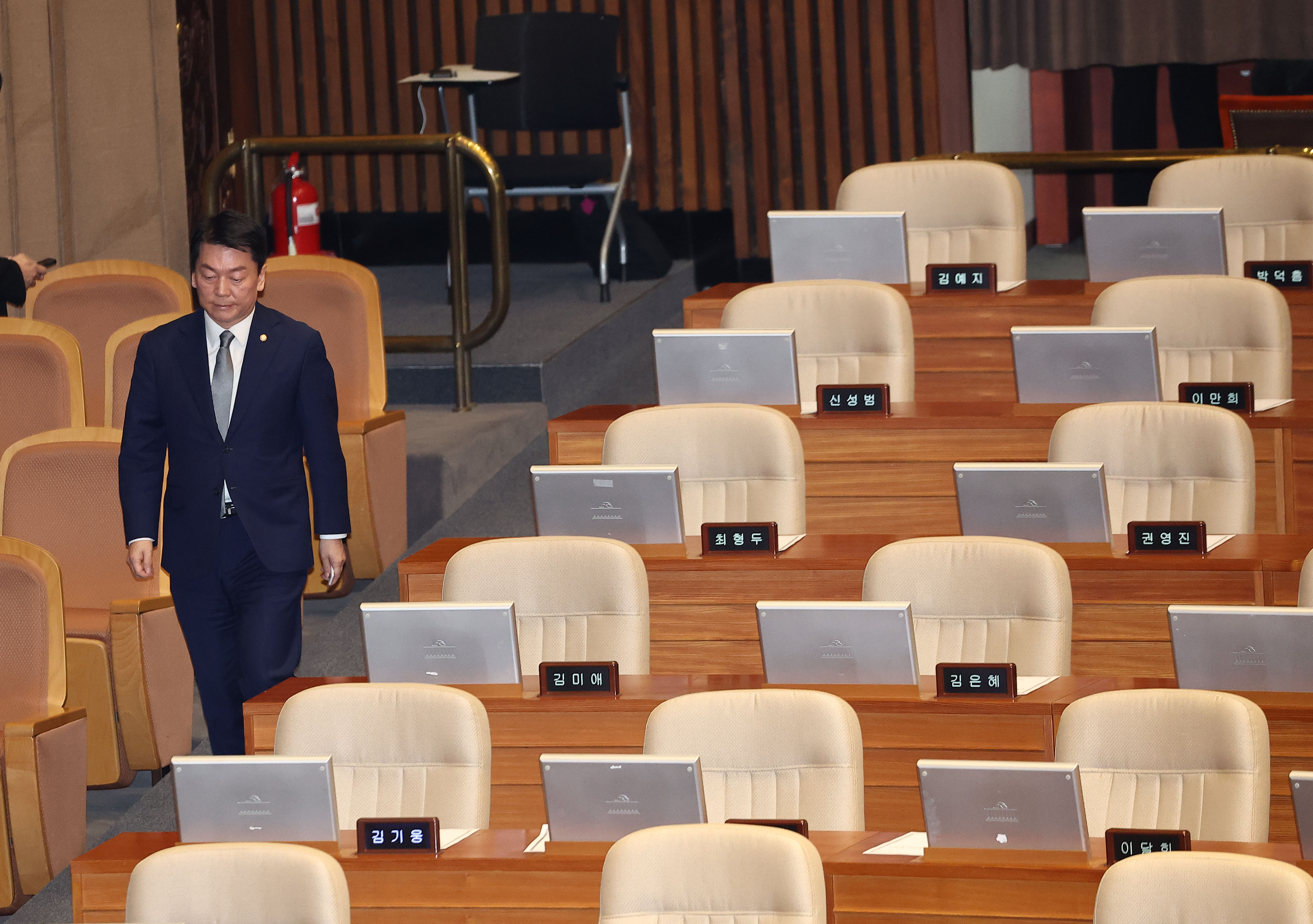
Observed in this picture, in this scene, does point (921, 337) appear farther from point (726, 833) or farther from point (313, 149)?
point (726, 833)

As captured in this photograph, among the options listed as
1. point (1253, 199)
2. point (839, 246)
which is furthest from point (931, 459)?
point (1253, 199)

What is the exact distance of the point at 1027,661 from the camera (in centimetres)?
356

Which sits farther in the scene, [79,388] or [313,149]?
[313,149]

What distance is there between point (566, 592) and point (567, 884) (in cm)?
83

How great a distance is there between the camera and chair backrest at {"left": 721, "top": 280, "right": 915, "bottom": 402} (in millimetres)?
4871

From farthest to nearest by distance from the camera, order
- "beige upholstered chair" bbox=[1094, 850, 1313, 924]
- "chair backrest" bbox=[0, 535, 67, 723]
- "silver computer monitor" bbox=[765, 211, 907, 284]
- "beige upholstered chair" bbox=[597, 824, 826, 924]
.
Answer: "silver computer monitor" bbox=[765, 211, 907, 284] < "chair backrest" bbox=[0, 535, 67, 723] < "beige upholstered chair" bbox=[597, 824, 826, 924] < "beige upholstered chair" bbox=[1094, 850, 1313, 924]

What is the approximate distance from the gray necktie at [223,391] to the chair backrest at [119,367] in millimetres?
1202

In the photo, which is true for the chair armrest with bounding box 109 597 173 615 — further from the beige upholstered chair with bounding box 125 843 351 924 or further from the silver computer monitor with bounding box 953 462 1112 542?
the silver computer monitor with bounding box 953 462 1112 542

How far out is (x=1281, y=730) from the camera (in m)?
3.32

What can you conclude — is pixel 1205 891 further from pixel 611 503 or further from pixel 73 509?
pixel 73 509

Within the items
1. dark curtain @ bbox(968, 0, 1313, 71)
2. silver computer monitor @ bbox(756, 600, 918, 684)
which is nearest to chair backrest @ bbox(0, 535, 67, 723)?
silver computer monitor @ bbox(756, 600, 918, 684)

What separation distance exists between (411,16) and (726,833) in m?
5.72

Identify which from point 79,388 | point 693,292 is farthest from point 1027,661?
point 693,292

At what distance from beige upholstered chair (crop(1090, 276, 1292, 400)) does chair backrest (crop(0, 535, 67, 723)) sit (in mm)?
2527
